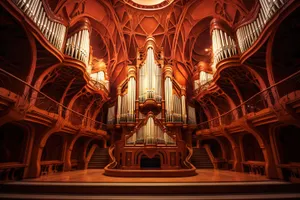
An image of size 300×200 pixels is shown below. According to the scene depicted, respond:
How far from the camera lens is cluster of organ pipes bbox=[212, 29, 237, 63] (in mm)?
8766

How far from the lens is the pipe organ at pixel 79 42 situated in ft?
28.8

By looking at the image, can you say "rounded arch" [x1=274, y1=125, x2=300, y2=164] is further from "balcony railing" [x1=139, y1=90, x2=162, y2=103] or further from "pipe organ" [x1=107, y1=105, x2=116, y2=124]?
"pipe organ" [x1=107, y1=105, x2=116, y2=124]

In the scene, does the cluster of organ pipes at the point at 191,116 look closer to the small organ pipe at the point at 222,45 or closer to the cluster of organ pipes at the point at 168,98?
the cluster of organ pipes at the point at 168,98

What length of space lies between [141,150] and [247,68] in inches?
277

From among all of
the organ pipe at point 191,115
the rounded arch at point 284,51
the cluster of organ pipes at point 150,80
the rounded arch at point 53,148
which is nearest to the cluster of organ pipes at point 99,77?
the cluster of organ pipes at point 150,80

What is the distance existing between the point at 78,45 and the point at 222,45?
8.25 m

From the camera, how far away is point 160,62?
14.6m

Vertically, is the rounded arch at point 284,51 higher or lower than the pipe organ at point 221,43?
lower

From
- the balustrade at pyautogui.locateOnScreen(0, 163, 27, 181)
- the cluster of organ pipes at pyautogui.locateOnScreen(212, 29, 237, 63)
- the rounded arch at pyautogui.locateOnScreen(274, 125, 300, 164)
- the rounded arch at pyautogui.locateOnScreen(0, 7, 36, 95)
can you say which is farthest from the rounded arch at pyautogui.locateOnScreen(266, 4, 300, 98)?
the balustrade at pyautogui.locateOnScreen(0, 163, 27, 181)

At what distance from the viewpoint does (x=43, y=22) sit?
23.8ft

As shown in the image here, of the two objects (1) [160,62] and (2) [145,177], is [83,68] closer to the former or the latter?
(2) [145,177]

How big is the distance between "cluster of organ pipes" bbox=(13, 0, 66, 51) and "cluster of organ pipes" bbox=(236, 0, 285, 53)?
913 cm

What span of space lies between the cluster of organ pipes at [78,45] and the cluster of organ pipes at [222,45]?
7668 millimetres

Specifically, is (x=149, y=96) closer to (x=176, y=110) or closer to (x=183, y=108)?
(x=176, y=110)
